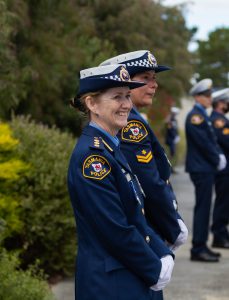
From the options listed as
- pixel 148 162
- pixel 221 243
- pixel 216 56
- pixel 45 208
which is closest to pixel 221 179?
pixel 221 243

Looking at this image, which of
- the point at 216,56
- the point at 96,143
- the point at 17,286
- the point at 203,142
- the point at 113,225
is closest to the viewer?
the point at 113,225

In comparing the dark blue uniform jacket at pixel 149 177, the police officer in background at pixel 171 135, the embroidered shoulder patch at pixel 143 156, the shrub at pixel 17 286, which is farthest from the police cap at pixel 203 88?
the police officer in background at pixel 171 135

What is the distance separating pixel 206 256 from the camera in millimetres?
7762

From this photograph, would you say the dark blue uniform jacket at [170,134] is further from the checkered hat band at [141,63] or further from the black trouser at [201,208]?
the checkered hat band at [141,63]

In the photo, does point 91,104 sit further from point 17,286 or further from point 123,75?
point 17,286

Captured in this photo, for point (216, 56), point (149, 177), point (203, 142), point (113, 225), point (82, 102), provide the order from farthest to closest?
1. point (216, 56)
2. point (203, 142)
3. point (149, 177)
4. point (82, 102)
5. point (113, 225)

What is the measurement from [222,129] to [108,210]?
5.96 m

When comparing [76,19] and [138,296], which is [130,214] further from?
[76,19]

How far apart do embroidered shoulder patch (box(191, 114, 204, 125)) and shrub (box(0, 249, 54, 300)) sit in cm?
327

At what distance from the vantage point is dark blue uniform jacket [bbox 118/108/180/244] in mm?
3961

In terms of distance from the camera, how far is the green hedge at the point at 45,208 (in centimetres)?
631

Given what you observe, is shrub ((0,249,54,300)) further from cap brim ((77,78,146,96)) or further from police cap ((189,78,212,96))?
police cap ((189,78,212,96))

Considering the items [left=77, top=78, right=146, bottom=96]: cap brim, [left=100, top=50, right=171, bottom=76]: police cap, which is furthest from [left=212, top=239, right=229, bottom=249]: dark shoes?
[left=77, top=78, right=146, bottom=96]: cap brim

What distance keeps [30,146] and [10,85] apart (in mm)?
1407
